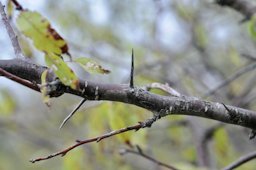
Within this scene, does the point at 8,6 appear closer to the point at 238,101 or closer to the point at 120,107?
the point at 120,107

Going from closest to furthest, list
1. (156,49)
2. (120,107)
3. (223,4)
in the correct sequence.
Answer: (120,107) → (223,4) → (156,49)

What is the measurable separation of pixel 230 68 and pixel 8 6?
313cm

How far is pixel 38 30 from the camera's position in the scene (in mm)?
686

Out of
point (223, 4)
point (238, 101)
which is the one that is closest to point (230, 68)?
point (238, 101)

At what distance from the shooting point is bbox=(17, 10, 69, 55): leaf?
26.7 inches

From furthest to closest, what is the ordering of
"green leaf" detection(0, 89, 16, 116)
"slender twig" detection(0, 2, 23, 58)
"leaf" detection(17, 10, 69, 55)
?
1. "green leaf" detection(0, 89, 16, 116)
2. "slender twig" detection(0, 2, 23, 58)
3. "leaf" detection(17, 10, 69, 55)

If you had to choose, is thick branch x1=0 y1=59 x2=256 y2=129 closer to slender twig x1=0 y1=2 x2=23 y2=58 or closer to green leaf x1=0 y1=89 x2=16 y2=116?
slender twig x1=0 y1=2 x2=23 y2=58

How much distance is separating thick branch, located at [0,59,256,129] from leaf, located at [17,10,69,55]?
7cm

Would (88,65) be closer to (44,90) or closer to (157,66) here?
(44,90)

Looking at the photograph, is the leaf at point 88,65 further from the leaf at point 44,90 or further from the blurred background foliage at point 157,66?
the blurred background foliage at point 157,66

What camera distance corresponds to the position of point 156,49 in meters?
3.14

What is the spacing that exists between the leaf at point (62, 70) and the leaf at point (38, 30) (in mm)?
12

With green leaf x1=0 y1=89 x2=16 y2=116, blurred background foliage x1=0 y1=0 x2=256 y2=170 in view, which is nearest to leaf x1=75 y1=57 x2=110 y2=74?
blurred background foliage x1=0 y1=0 x2=256 y2=170

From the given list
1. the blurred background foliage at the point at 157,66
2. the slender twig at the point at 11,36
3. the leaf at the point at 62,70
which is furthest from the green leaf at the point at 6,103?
the leaf at the point at 62,70
